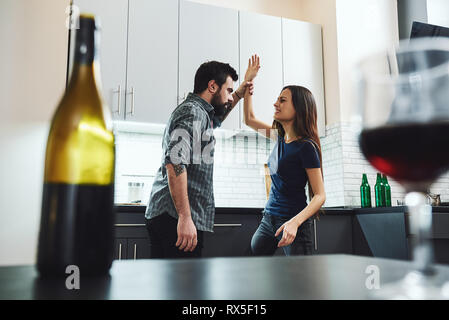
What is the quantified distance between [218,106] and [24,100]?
48.5 inches

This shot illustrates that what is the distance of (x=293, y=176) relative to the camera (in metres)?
2.15

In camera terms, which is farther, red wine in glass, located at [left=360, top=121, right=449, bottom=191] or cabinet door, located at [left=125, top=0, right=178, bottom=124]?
cabinet door, located at [left=125, top=0, right=178, bottom=124]

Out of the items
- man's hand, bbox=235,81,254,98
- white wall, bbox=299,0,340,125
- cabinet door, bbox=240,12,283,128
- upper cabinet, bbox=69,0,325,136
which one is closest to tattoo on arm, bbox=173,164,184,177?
man's hand, bbox=235,81,254,98

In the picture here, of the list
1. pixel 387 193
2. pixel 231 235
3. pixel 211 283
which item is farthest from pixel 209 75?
pixel 387 193

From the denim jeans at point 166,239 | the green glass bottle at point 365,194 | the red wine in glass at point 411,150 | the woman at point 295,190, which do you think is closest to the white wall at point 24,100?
the denim jeans at point 166,239

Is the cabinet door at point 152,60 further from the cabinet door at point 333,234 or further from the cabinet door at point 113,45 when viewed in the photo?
the cabinet door at point 333,234

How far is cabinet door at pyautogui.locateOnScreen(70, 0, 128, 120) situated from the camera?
325cm

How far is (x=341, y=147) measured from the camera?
3732 mm

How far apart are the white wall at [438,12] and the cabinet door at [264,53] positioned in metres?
1.44

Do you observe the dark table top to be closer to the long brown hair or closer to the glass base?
the glass base

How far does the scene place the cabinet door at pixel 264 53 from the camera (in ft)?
12.4

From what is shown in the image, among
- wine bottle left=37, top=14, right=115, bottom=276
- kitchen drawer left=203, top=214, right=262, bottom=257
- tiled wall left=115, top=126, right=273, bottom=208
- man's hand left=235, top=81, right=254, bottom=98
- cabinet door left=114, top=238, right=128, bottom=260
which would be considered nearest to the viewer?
wine bottle left=37, top=14, right=115, bottom=276

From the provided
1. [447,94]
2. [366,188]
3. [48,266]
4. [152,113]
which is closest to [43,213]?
[48,266]

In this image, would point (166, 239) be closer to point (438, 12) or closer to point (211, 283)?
point (211, 283)
